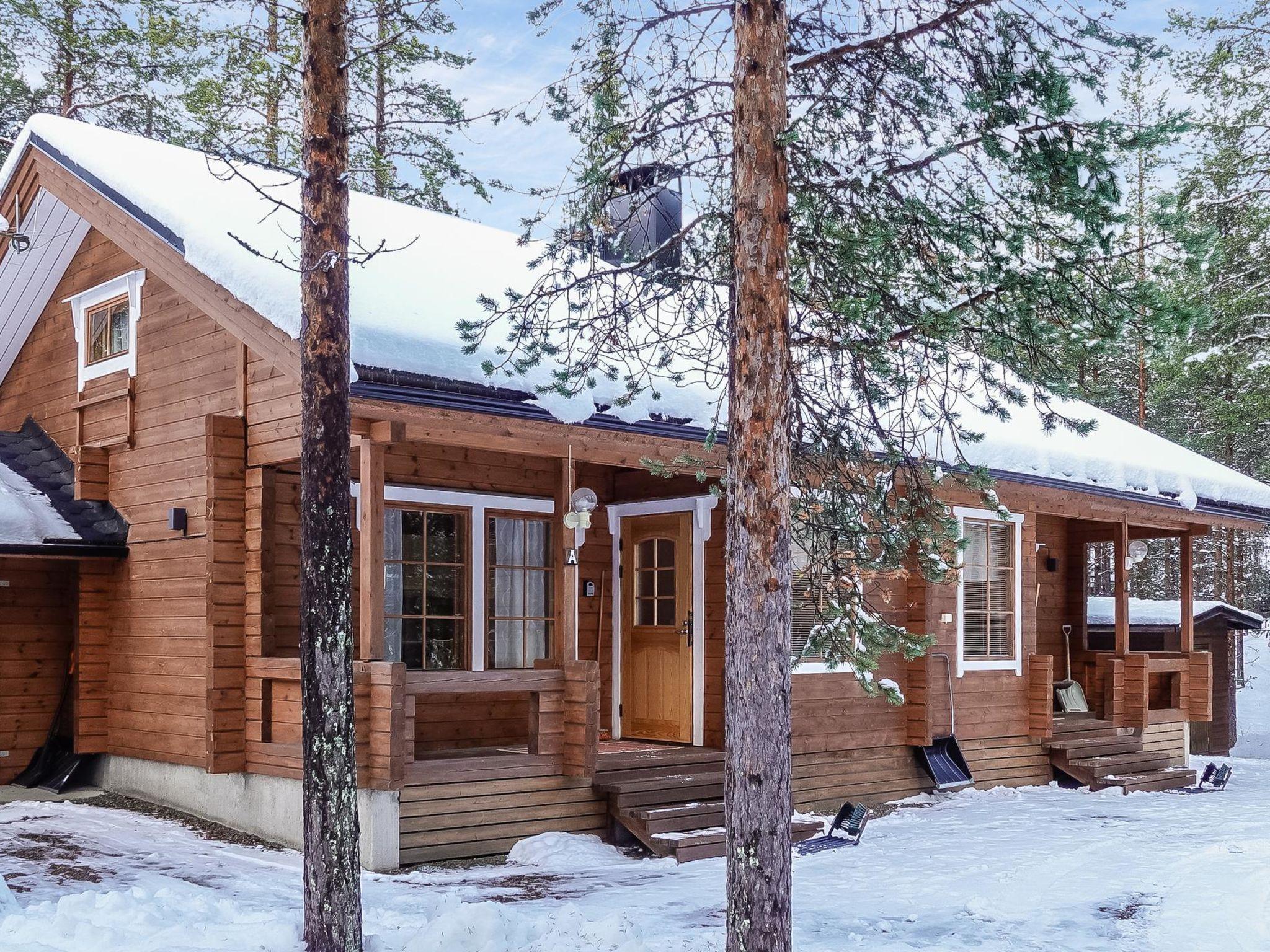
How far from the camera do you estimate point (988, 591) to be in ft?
42.3

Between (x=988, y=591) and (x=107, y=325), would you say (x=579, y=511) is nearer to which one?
(x=107, y=325)

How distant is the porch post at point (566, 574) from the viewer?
29.8 feet

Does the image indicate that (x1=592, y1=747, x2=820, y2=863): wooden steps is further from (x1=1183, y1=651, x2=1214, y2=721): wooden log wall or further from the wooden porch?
(x1=1183, y1=651, x2=1214, y2=721): wooden log wall

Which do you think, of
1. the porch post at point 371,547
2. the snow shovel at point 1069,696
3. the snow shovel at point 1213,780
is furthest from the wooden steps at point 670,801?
the snow shovel at point 1069,696

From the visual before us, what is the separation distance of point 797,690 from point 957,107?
5873 millimetres

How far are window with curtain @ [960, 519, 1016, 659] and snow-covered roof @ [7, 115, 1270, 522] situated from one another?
854mm

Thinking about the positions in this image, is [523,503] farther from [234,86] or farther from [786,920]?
[234,86]

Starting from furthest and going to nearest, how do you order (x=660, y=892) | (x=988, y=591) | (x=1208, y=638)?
(x=1208, y=638) → (x=988, y=591) → (x=660, y=892)

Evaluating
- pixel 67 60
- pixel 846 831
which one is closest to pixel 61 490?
pixel 846 831

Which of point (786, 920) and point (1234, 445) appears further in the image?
point (1234, 445)

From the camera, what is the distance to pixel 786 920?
5340 millimetres

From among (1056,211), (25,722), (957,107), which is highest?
(957,107)

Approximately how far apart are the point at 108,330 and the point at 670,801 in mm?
6411

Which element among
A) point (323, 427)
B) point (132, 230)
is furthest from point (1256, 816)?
point (132, 230)
